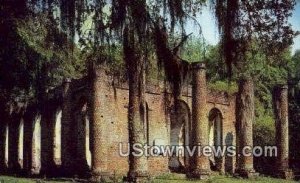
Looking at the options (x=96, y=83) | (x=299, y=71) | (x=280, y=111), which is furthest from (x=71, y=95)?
(x=299, y=71)

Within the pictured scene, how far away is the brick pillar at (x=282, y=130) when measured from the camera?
79.8 ft

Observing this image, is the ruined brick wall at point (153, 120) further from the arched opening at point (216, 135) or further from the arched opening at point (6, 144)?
the arched opening at point (6, 144)

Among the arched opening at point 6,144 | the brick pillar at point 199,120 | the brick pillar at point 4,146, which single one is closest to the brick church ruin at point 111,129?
the brick pillar at point 199,120

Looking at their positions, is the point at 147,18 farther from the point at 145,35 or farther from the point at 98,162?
the point at 98,162

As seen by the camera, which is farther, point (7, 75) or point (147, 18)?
point (7, 75)

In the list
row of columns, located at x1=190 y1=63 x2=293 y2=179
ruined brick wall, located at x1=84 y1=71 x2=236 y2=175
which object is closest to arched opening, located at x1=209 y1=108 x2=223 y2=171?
ruined brick wall, located at x1=84 y1=71 x2=236 y2=175

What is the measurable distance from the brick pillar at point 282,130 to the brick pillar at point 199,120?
5400 millimetres

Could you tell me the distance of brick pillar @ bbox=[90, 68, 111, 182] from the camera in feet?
60.7

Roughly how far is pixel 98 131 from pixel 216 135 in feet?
38.1

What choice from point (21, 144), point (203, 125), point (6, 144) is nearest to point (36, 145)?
point (21, 144)

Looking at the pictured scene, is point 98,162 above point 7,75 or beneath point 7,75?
beneath

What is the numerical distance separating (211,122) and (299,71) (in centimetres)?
2032

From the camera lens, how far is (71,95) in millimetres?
23859

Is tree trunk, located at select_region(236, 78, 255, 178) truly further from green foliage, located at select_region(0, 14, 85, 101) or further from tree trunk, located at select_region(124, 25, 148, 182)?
green foliage, located at select_region(0, 14, 85, 101)
